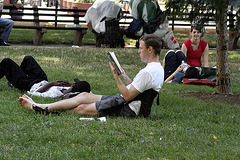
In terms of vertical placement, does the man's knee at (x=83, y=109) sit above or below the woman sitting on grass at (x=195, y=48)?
below

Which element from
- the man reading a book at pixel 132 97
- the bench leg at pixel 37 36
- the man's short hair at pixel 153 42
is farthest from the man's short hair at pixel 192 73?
the bench leg at pixel 37 36

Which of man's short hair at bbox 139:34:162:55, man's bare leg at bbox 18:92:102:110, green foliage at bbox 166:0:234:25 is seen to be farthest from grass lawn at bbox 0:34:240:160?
green foliage at bbox 166:0:234:25

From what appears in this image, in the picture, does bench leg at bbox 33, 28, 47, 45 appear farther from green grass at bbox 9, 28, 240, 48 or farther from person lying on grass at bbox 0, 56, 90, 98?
person lying on grass at bbox 0, 56, 90, 98

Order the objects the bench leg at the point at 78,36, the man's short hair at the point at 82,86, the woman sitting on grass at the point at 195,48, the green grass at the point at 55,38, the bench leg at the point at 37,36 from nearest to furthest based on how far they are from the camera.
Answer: the man's short hair at the point at 82,86 → the woman sitting on grass at the point at 195,48 → the bench leg at the point at 37,36 → the bench leg at the point at 78,36 → the green grass at the point at 55,38

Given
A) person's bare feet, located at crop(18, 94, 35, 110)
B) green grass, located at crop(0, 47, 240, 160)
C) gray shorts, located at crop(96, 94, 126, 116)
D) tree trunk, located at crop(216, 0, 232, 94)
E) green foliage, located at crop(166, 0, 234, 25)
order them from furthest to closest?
tree trunk, located at crop(216, 0, 232, 94) < green foliage, located at crop(166, 0, 234, 25) < person's bare feet, located at crop(18, 94, 35, 110) < gray shorts, located at crop(96, 94, 126, 116) < green grass, located at crop(0, 47, 240, 160)

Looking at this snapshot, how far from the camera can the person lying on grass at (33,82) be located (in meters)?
7.02

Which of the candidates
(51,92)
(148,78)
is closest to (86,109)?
(148,78)

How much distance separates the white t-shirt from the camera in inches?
213

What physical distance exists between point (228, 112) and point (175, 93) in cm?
177

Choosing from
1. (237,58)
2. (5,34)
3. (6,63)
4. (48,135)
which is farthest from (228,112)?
(5,34)

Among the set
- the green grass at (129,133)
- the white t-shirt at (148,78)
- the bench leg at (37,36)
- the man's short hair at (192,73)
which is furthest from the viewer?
the bench leg at (37,36)

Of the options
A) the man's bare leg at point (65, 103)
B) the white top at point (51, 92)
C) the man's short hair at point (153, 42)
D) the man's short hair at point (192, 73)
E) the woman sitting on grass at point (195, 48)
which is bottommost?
the man's short hair at point (192, 73)

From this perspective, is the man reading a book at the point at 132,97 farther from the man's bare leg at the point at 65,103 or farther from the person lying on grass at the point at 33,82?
the person lying on grass at the point at 33,82

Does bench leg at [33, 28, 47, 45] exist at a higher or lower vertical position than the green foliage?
lower
